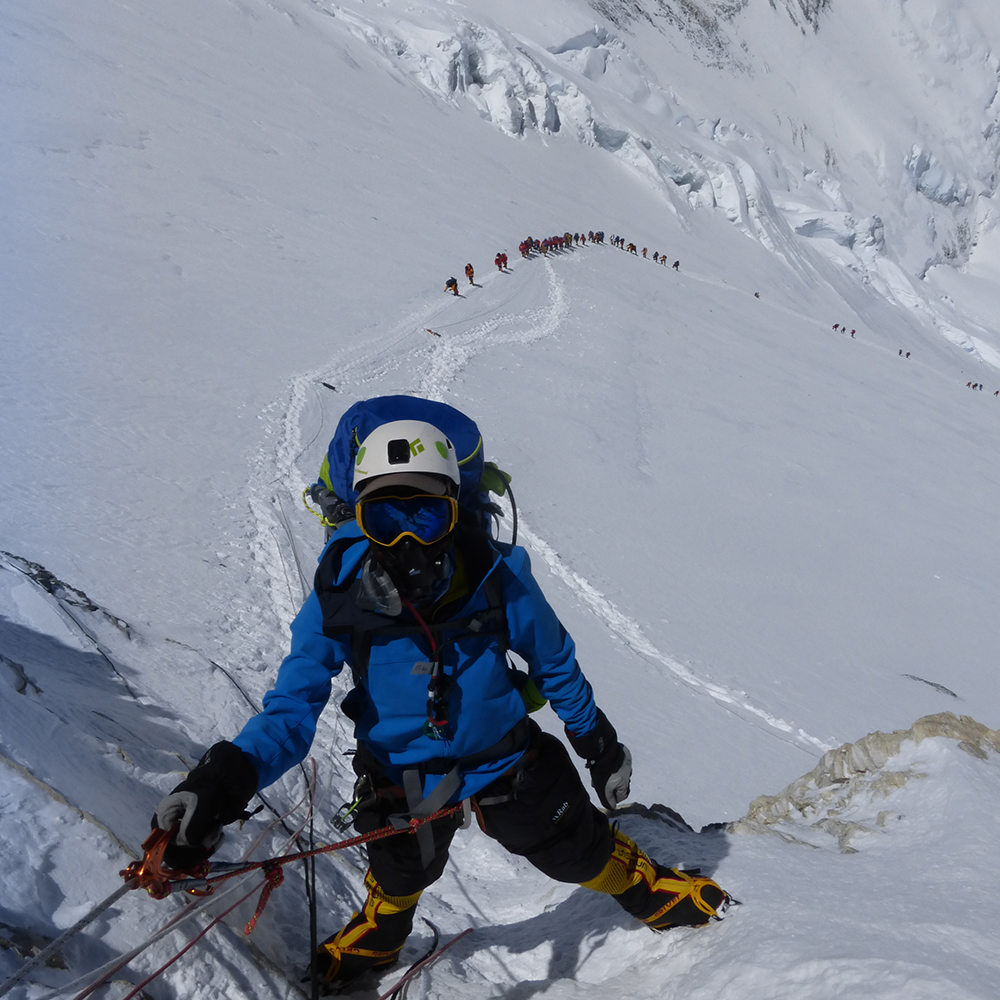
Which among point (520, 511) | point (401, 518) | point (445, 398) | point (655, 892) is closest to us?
point (401, 518)

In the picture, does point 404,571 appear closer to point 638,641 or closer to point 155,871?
point 155,871

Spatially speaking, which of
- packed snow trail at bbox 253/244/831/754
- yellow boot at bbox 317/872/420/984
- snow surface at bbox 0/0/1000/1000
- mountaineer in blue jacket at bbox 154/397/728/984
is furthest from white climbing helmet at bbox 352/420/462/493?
packed snow trail at bbox 253/244/831/754

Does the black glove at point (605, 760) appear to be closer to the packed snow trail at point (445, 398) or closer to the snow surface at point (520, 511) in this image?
the snow surface at point (520, 511)

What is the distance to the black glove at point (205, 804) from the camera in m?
1.71

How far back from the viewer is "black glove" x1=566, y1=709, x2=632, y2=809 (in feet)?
7.66

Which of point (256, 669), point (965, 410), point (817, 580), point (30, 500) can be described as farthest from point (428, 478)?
point (965, 410)

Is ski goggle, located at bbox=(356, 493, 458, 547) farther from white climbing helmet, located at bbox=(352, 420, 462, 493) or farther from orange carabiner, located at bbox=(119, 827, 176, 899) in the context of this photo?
orange carabiner, located at bbox=(119, 827, 176, 899)

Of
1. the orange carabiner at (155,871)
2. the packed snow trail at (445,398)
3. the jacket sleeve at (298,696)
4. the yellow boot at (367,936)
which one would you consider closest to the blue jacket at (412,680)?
the jacket sleeve at (298,696)

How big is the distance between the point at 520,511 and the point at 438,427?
579 centimetres

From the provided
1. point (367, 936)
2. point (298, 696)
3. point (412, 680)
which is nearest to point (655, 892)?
point (367, 936)

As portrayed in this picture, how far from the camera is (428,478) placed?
1.92 meters

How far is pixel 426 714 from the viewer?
2.07m

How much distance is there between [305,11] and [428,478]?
4683 centimetres

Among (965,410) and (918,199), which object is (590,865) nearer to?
(965,410)
